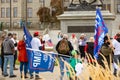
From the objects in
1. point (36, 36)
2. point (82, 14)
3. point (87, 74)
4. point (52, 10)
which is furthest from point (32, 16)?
point (87, 74)

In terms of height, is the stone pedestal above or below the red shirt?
above

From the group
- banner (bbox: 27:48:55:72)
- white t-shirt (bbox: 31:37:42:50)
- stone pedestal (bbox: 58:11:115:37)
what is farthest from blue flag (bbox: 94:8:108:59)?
stone pedestal (bbox: 58:11:115:37)

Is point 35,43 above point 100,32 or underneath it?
underneath

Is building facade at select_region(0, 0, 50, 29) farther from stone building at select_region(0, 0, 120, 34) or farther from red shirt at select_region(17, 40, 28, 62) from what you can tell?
red shirt at select_region(17, 40, 28, 62)

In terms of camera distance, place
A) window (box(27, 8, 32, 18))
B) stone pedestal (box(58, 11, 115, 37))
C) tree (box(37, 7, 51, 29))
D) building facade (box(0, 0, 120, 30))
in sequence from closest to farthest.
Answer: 1. stone pedestal (box(58, 11, 115, 37))
2. tree (box(37, 7, 51, 29))
3. building facade (box(0, 0, 120, 30))
4. window (box(27, 8, 32, 18))

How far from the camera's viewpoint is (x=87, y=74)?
Result: 6.88m

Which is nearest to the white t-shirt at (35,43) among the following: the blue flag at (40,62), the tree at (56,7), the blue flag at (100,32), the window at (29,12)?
the blue flag at (40,62)

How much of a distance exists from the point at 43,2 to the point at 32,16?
4820 millimetres

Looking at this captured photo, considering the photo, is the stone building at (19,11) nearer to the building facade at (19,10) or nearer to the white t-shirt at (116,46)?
the building facade at (19,10)

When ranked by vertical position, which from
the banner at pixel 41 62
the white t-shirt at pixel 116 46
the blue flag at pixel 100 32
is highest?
the blue flag at pixel 100 32

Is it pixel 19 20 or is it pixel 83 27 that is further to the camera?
pixel 19 20

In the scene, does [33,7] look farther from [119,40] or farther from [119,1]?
[119,40]

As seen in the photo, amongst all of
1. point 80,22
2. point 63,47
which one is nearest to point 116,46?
point 63,47

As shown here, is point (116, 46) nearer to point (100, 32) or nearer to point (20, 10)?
point (100, 32)
